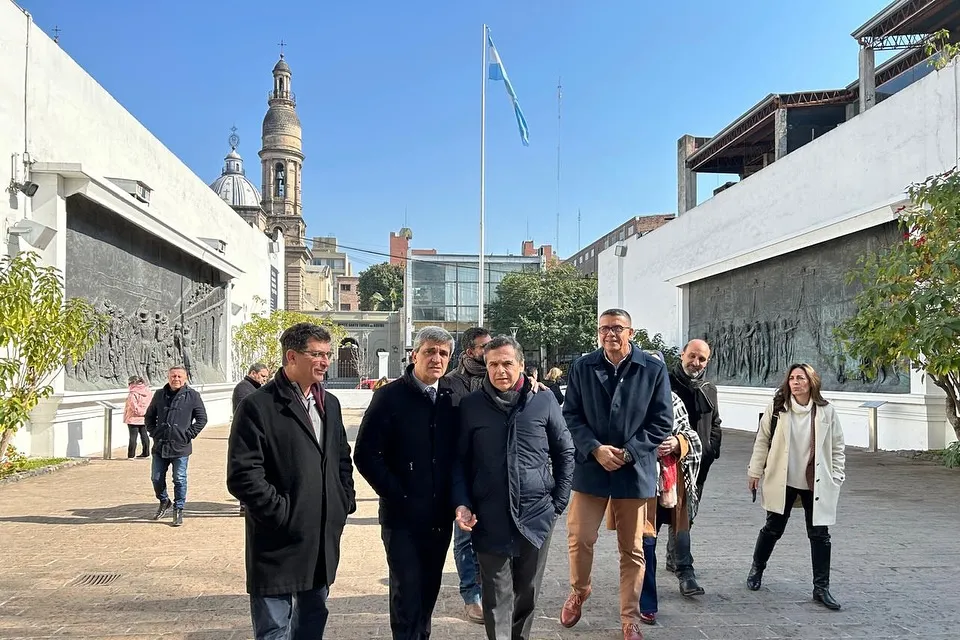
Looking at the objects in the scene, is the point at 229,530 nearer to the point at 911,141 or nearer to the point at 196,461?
the point at 196,461

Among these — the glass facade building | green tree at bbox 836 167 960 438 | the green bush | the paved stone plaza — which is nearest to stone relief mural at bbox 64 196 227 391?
the paved stone plaza

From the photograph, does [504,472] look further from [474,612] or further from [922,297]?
[922,297]

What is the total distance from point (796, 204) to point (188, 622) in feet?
53.9

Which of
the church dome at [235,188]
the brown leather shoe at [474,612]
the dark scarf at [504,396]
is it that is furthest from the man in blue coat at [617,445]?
the church dome at [235,188]

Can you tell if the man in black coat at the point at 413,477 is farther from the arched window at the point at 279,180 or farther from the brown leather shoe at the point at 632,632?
the arched window at the point at 279,180

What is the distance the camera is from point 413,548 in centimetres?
373

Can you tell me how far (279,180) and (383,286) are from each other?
24718mm

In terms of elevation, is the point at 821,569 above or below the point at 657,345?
below

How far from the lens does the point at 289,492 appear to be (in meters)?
3.37

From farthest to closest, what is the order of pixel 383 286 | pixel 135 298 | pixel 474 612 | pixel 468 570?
1. pixel 383 286
2. pixel 135 298
3. pixel 468 570
4. pixel 474 612

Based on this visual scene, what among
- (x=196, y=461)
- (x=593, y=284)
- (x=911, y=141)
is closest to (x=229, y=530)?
(x=196, y=461)

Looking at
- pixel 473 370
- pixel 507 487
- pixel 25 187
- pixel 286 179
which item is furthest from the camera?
pixel 286 179

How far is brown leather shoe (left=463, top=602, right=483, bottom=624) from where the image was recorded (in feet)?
15.9

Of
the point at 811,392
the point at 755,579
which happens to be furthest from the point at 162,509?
the point at 811,392
